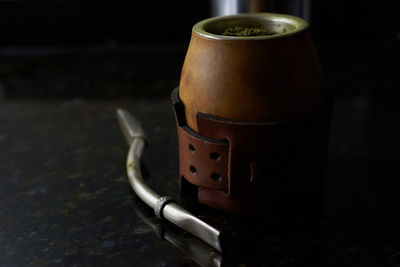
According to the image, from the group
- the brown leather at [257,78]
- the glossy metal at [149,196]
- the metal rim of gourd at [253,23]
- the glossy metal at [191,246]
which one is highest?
the metal rim of gourd at [253,23]

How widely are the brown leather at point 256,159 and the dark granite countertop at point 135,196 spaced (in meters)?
0.05

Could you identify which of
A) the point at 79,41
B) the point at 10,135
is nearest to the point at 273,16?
the point at 10,135

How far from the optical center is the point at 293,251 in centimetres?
69

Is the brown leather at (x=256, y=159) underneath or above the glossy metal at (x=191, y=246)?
above

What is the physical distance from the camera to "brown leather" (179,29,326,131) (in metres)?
0.65

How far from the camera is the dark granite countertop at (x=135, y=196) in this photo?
69 centimetres

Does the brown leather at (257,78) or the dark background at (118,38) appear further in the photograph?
the dark background at (118,38)

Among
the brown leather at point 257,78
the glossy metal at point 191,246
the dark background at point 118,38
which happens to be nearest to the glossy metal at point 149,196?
the glossy metal at point 191,246

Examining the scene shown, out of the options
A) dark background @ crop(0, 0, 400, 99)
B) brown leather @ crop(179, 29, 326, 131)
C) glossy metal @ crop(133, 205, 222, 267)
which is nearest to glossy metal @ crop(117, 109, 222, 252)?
glossy metal @ crop(133, 205, 222, 267)

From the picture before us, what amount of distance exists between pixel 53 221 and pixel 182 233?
19 centimetres

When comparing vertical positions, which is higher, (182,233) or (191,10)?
(191,10)

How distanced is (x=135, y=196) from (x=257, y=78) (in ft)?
0.94

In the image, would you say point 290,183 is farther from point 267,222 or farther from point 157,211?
point 157,211

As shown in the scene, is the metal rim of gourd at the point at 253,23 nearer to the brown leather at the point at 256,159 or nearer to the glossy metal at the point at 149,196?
the brown leather at the point at 256,159
